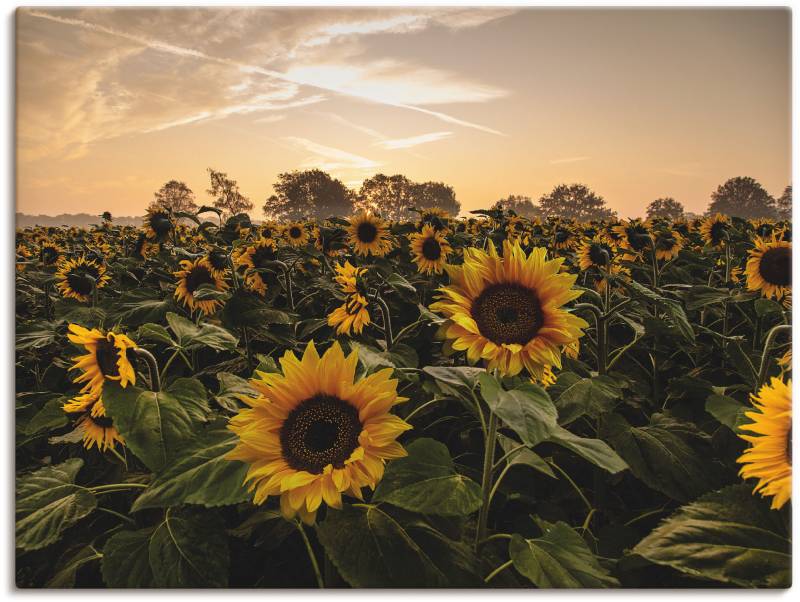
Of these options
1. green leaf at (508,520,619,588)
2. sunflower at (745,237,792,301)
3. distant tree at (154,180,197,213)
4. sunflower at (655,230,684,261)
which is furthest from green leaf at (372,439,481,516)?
sunflower at (655,230,684,261)

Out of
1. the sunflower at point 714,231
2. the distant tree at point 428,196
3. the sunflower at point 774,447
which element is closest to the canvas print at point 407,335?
the sunflower at point 774,447

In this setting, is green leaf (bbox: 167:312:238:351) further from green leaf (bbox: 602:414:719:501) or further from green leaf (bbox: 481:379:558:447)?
green leaf (bbox: 602:414:719:501)

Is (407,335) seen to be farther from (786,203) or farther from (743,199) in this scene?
(743,199)

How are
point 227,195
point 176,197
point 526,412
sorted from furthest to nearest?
point 176,197 < point 227,195 < point 526,412

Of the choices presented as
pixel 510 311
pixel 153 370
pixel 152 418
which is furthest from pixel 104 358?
pixel 510 311

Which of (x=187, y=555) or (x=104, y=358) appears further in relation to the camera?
(x=104, y=358)

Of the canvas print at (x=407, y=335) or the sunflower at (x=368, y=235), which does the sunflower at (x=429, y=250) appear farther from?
the canvas print at (x=407, y=335)

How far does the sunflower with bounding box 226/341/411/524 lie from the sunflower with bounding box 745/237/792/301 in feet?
6.10

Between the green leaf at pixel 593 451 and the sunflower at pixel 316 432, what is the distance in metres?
0.33

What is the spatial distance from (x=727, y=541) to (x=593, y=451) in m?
0.28

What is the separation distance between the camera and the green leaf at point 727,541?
37.8 inches

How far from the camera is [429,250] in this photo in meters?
3.62

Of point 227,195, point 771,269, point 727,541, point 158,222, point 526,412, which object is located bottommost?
point 727,541

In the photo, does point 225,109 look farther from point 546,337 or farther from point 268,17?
point 546,337
